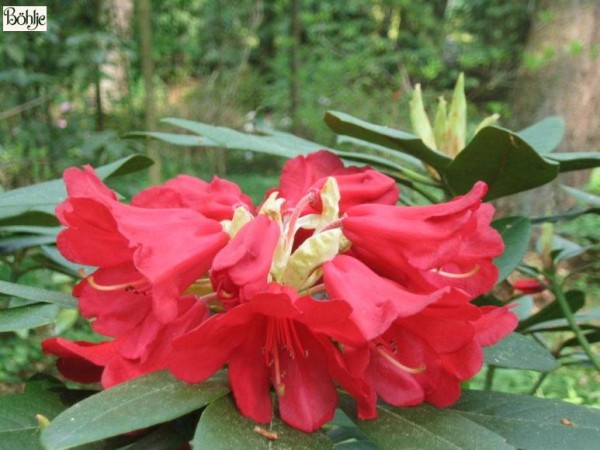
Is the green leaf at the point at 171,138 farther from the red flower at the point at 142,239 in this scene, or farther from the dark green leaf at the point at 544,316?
the dark green leaf at the point at 544,316

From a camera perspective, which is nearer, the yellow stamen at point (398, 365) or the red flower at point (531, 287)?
the yellow stamen at point (398, 365)

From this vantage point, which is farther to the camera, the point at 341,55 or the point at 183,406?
the point at 341,55

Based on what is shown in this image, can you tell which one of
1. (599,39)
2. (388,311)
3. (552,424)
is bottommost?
(552,424)

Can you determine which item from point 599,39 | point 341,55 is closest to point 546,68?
point 599,39

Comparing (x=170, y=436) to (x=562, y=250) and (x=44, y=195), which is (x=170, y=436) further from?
(x=562, y=250)

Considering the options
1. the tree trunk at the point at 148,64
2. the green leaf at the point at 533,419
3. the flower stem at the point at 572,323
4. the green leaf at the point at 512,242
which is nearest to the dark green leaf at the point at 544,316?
the flower stem at the point at 572,323

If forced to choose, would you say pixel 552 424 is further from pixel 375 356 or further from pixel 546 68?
pixel 546 68

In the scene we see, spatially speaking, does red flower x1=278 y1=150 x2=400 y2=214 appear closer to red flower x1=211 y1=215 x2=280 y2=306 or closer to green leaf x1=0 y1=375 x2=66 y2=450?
red flower x1=211 y1=215 x2=280 y2=306
